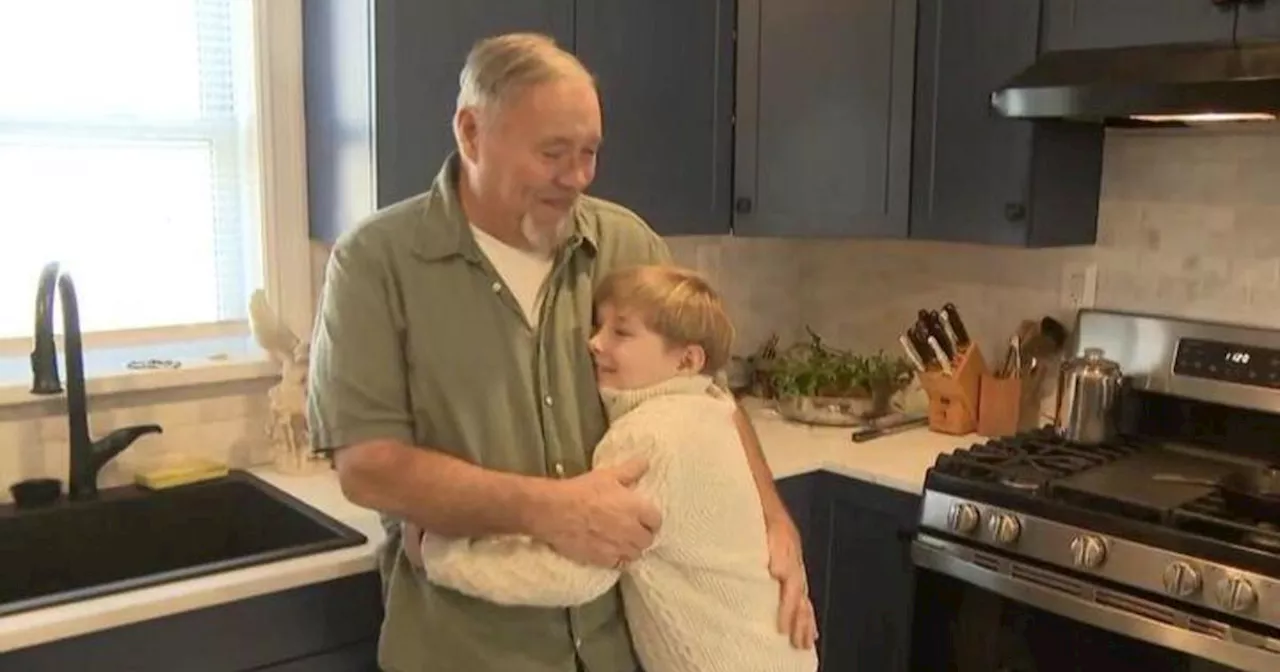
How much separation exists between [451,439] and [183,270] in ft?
3.35

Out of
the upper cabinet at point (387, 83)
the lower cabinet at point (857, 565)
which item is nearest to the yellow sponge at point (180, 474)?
the upper cabinet at point (387, 83)

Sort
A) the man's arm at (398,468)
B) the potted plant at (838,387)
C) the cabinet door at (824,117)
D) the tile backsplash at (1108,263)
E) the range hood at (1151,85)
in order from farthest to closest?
1. the potted plant at (838,387)
2. the cabinet door at (824,117)
3. the tile backsplash at (1108,263)
4. the range hood at (1151,85)
5. the man's arm at (398,468)

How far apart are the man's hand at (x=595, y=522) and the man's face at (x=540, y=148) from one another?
1.22 ft

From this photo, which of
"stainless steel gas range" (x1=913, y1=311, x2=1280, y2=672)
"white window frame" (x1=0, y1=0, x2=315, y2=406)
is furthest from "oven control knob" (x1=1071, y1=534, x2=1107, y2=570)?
"white window frame" (x1=0, y1=0, x2=315, y2=406)

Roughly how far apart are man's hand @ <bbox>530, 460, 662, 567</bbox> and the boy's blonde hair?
23cm

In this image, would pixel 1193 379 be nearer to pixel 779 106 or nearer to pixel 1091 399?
pixel 1091 399

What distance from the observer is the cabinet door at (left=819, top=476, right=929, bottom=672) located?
2.53 metres

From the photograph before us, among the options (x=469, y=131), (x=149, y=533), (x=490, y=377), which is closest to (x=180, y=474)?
(x=149, y=533)

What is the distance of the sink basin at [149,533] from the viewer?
6.97ft

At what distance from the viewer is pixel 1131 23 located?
7.79 ft

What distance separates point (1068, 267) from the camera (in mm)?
2861

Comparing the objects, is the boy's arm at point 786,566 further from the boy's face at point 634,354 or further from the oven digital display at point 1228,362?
the oven digital display at point 1228,362

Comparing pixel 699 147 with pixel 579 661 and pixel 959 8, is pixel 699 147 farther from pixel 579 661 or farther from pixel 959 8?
pixel 579 661

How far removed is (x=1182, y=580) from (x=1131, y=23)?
1026mm
